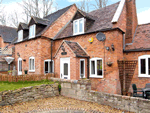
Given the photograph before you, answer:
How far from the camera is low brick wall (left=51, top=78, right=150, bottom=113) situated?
700 centimetres

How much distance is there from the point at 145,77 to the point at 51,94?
7.62 meters

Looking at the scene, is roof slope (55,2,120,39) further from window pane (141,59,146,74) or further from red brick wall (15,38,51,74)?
window pane (141,59,146,74)

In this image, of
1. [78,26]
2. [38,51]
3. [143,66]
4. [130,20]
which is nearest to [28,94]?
[38,51]

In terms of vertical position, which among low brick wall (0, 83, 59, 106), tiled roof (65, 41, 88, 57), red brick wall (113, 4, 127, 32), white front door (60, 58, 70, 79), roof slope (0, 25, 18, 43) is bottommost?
low brick wall (0, 83, 59, 106)

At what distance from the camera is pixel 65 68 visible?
13.6 metres

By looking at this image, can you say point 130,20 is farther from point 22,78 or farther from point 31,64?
point 31,64

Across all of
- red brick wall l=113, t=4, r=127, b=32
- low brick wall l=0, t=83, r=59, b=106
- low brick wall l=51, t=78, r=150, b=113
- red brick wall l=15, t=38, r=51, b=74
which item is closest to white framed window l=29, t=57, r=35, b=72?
red brick wall l=15, t=38, r=51, b=74

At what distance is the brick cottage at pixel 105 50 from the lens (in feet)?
37.5

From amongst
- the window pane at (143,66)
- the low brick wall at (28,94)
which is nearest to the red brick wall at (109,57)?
the window pane at (143,66)

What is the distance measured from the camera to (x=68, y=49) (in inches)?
503

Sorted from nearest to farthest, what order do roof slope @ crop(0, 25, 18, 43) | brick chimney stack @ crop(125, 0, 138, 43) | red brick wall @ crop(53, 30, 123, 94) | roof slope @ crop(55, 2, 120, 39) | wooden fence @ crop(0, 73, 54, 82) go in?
red brick wall @ crop(53, 30, 123, 94) < wooden fence @ crop(0, 73, 54, 82) < roof slope @ crop(55, 2, 120, 39) < brick chimney stack @ crop(125, 0, 138, 43) < roof slope @ crop(0, 25, 18, 43)

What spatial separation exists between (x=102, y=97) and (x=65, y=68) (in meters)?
5.87


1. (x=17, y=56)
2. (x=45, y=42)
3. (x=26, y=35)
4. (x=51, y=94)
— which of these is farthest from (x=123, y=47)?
(x=17, y=56)

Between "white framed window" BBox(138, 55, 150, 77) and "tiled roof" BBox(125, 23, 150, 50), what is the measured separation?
894 mm
